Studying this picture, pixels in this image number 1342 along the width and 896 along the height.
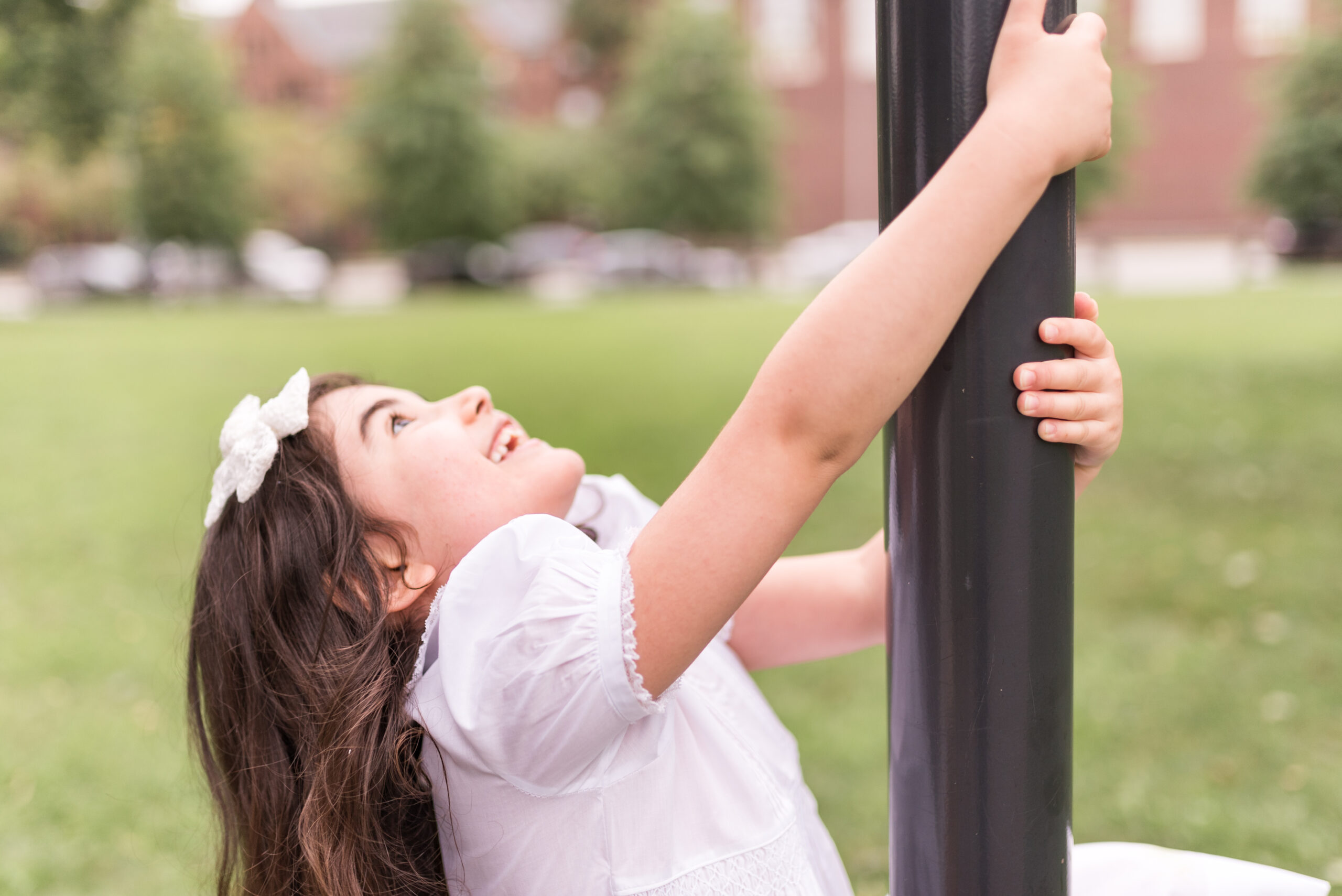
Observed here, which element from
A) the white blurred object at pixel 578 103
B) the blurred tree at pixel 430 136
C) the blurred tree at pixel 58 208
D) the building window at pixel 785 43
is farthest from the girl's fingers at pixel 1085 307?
the white blurred object at pixel 578 103

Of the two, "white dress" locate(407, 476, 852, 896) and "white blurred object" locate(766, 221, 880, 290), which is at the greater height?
"white dress" locate(407, 476, 852, 896)

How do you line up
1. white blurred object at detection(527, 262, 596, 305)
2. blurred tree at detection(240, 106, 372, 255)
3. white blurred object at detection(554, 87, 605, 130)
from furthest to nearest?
white blurred object at detection(554, 87, 605, 130) → blurred tree at detection(240, 106, 372, 255) → white blurred object at detection(527, 262, 596, 305)

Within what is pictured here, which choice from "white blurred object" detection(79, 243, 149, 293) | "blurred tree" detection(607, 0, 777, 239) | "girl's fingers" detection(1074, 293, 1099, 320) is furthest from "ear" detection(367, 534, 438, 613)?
"blurred tree" detection(607, 0, 777, 239)

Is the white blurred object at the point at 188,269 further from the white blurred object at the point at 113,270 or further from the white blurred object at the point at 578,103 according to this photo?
the white blurred object at the point at 578,103

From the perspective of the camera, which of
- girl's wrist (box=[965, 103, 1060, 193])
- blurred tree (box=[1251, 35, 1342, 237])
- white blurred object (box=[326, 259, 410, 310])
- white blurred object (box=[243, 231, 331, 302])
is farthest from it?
white blurred object (box=[243, 231, 331, 302])

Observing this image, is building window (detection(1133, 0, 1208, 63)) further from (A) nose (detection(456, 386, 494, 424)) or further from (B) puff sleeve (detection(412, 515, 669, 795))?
(B) puff sleeve (detection(412, 515, 669, 795))

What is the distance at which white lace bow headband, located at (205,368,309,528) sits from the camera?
4.78 ft

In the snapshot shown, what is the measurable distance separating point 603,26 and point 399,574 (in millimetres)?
47034

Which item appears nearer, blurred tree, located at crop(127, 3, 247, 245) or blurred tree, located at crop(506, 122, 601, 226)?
blurred tree, located at crop(127, 3, 247, 245)

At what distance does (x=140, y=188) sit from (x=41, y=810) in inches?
1024

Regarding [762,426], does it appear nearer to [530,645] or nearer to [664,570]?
[664,570]

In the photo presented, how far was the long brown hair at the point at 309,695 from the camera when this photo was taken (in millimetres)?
1302

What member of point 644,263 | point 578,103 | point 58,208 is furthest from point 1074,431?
point 578,103

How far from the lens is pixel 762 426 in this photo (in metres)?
1.01
